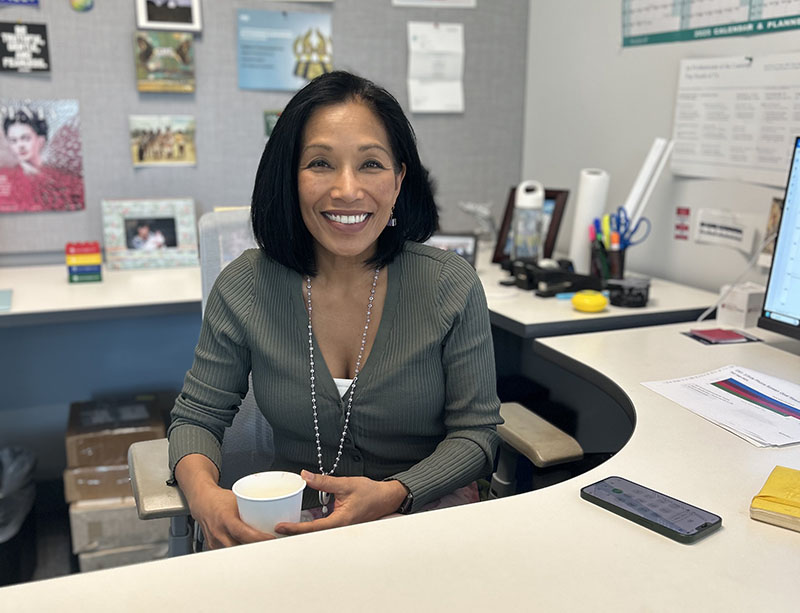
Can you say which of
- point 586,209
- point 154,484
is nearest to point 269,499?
point 154,484

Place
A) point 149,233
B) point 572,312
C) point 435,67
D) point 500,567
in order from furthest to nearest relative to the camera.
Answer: point 435,67
point 149,233
point 572,312
point 500,567

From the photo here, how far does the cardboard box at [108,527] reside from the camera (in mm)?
1945

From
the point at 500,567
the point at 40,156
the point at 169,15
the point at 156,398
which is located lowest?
the point at 156,398

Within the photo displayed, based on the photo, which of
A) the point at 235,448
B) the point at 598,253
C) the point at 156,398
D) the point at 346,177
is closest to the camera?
the point at 346,177

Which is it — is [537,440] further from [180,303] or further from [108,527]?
[108,527]

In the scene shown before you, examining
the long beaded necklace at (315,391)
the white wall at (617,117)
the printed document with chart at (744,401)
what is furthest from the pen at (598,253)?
the long beaded necklace at (315,391)

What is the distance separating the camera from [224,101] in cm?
221

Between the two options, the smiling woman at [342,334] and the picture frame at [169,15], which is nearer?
the smiling woman at [342,334]

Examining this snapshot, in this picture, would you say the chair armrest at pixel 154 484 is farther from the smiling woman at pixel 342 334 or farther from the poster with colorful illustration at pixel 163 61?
the poster with colorful illustration at pixel 163 61

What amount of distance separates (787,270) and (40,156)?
1857mm

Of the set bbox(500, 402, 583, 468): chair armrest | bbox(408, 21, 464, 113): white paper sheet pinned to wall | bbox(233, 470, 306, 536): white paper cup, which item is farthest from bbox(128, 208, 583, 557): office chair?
bbox(408, 21, 464, 113): white paper sheet pinned to wall

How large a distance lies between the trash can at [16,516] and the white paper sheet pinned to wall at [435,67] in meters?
1.58

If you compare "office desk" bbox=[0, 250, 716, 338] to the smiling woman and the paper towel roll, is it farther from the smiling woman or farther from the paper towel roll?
the smiling woman

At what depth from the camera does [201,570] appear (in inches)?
28.9
